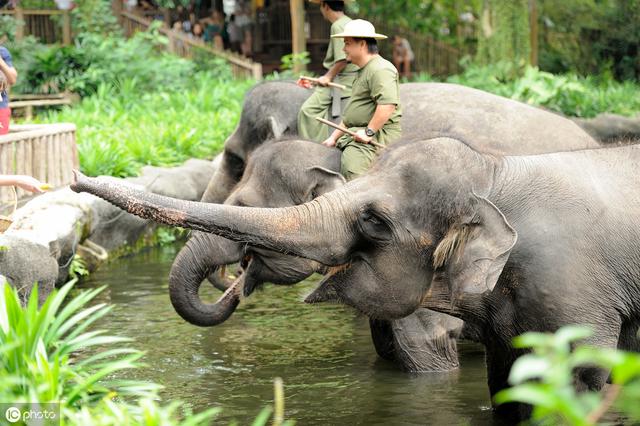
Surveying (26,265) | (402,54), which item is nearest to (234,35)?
(402,54)

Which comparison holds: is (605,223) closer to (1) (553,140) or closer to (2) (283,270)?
(2) (283,270)

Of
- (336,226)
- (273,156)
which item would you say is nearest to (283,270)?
(273,156)

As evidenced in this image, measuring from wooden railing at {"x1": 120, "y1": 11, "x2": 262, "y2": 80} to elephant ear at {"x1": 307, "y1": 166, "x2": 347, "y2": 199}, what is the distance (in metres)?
16.5

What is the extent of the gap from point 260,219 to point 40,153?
23.0ft

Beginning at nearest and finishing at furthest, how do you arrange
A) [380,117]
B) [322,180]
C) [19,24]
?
[322,180], [380,117], [19,24]

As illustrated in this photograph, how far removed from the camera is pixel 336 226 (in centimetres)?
510

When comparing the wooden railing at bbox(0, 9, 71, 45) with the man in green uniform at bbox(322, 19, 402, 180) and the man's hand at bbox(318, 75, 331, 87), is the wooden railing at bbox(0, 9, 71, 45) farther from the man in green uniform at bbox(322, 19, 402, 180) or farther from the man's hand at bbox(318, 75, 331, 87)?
the man in green uniform at bbox(322, 19, 402, 180)

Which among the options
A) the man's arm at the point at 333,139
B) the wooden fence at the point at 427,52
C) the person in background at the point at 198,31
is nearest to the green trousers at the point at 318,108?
the man's arm at the point at 333,139

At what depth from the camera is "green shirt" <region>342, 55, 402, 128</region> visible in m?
7.85

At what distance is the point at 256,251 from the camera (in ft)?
24.2

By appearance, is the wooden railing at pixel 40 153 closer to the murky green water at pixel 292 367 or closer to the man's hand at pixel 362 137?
the murky green water at pixel 292 367

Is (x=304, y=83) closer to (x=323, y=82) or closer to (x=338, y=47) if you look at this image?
(x=323, y=82)

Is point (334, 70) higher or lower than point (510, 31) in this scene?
higher

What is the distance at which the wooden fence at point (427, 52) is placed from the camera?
94.5ft
